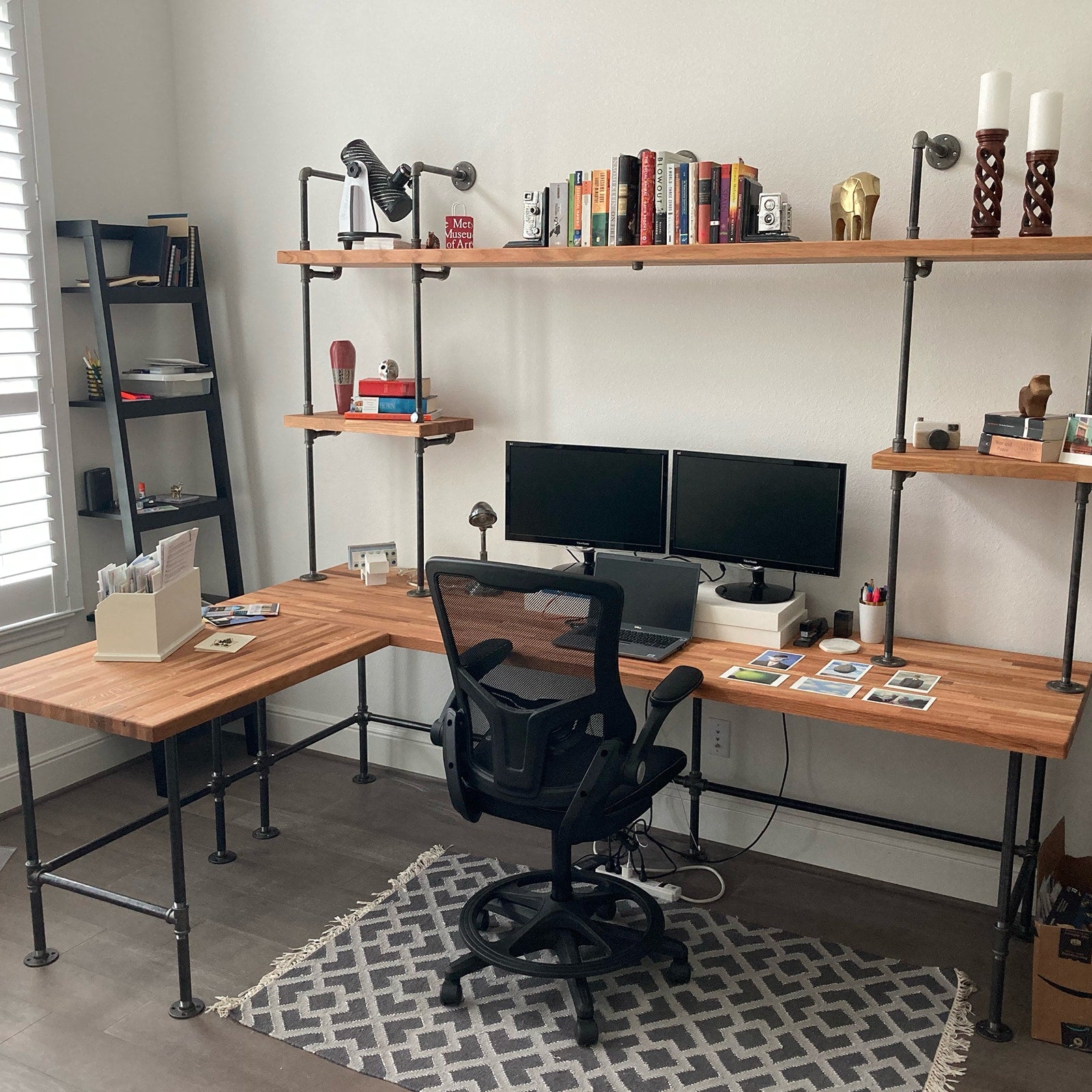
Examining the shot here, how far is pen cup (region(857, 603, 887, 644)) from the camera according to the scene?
2.88m

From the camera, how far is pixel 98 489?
3674 millimetres

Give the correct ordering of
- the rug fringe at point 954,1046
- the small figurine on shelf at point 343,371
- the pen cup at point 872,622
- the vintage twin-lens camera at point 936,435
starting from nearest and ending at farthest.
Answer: the rug fringe at point 954,1046
the vintage twin-lens camera at point 936,435
the pen cup at point 872,622
the small figurine on shelf at point 343,371

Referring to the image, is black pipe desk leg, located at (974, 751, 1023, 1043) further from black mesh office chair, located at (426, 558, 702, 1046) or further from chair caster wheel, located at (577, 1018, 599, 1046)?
chair caster wheel, located at (577, 1018, 599, 1046)

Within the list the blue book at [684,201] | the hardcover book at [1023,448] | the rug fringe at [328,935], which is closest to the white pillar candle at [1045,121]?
the hardcover book at [1023,448]

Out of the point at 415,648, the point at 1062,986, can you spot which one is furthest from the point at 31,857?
the point at 1062,986

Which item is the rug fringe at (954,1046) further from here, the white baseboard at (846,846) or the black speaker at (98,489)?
the black speaker at (98,489)

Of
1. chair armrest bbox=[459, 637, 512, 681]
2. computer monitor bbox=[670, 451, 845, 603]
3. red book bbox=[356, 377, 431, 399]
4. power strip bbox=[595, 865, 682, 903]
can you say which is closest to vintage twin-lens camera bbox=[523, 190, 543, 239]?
red book bbox=[356, 377, 431, 399]

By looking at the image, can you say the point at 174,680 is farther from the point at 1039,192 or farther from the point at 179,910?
the point at 1039,192

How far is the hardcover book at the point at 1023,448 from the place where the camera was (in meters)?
2.47

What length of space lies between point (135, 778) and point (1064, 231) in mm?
3253

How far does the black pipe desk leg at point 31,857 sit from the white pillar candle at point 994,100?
255 centimetres

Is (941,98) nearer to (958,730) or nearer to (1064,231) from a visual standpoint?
(1064,231)

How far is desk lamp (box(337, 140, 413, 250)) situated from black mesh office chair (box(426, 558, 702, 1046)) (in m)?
1.35

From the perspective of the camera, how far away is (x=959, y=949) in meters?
2.79
